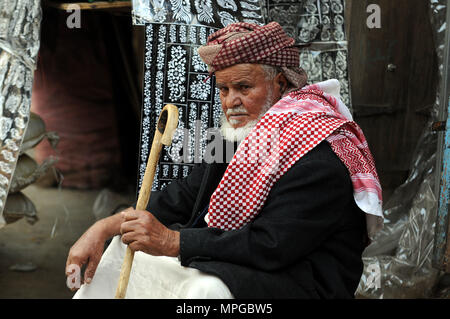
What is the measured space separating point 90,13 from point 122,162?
1.87 meters

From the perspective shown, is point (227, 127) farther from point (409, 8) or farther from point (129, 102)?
point (129, 102)

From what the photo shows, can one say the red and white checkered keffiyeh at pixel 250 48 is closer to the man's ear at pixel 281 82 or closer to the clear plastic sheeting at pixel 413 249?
the man's ear at pixel 281 82

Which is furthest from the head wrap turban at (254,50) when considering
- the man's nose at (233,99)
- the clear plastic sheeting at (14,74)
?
the clear plastic sheeting at (14,74)

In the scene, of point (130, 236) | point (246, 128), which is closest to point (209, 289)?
point (130, 236)

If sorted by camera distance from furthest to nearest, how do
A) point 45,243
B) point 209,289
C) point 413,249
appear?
point 45,243 < point 413,249 < point 209,289

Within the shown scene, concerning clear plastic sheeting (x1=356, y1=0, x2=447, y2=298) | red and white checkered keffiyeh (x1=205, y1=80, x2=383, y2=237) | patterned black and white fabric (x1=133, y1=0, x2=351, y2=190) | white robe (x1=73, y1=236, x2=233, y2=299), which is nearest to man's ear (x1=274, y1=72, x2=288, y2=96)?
red and white checkered keffiyeh (x1=205, y1=80, x2=383, y2=237)

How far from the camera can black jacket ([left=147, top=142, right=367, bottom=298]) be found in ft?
6.65

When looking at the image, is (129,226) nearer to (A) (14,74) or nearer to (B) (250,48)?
(B) (250,48)

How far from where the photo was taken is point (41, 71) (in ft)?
21.0

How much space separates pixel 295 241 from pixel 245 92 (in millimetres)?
744

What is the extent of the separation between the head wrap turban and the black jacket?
483mm

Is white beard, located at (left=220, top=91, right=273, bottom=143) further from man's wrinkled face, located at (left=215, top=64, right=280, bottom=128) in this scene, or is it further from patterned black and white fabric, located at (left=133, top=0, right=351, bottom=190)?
patterned black and white fabric, located at (left=133, top=0, right=351, bottom=190)

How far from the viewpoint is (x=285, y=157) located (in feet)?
7.05
